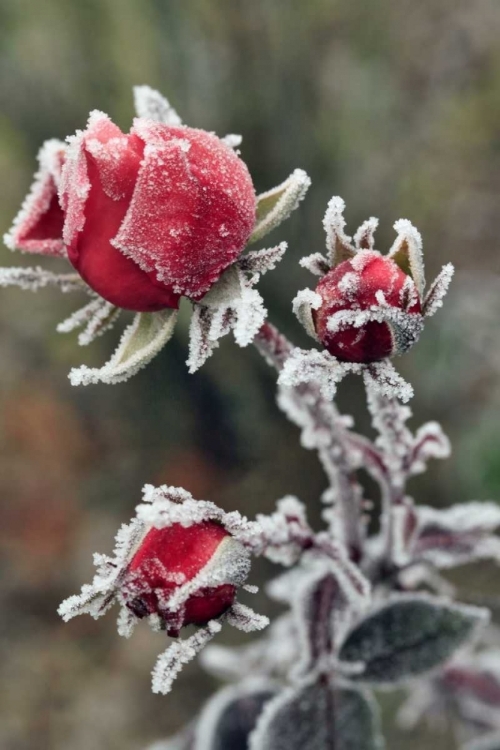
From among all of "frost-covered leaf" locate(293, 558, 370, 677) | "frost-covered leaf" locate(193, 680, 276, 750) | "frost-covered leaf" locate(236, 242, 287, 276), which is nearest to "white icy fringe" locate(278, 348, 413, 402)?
"frost-covered leaf" locate(236, 242, 287, 276)

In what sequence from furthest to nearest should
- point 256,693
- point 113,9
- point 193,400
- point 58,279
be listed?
point 193,400 < point 113,9 < point 256,693 < point 58,279

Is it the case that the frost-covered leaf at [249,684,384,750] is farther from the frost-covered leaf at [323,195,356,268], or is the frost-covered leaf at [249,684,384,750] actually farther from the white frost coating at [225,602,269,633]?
the frost-covered leaf at [323,195,356,268]

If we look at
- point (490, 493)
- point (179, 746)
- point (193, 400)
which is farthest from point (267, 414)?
point (179, 746)

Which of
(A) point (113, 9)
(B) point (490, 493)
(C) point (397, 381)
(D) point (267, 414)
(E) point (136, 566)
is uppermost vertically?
(A) point (113, 9)

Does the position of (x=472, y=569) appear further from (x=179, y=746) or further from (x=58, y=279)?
(x=58, y=279)

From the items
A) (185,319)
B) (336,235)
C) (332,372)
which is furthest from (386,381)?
(185,319)

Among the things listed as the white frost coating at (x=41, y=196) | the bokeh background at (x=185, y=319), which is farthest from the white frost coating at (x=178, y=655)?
the bokeh background at (x=185, y=319)
